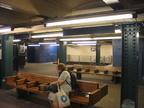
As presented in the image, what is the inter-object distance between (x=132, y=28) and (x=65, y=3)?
6.10 ft

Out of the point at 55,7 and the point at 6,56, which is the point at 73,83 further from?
the point at 6,56

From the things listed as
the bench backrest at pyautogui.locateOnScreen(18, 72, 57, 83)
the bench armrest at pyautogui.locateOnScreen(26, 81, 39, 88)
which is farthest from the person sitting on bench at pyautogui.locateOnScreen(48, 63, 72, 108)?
the bench armrest at pyautogui.locateOnScreen(26, 81, 39, 88)

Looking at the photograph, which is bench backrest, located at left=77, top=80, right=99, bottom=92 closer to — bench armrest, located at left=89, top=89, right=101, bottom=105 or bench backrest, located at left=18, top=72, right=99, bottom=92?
bench backrest, located at left=18, top=72, right=99, bottom=92

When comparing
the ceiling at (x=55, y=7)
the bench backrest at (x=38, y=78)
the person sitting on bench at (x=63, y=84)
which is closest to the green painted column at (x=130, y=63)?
the ceiling at (x=55, y=7)

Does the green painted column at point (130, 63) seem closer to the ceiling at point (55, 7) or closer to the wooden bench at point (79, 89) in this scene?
the ceiling at point (55, 7)

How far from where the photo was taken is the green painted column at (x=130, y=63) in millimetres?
3953

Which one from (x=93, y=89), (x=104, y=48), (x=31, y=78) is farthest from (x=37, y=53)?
(x=93, y=89)

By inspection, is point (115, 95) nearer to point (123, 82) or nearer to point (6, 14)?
point (123, 82)

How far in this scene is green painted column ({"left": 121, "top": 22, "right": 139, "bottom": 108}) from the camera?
3953 millimetres

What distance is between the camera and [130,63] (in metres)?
4.02

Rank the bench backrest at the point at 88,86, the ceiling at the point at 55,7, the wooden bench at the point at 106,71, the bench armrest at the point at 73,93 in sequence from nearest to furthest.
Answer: the ceiling at the point at 55,7
the bench armrest at the point at 73,93
the bench backrest at the point at 88,86
the wooden bench at the point at 106,71

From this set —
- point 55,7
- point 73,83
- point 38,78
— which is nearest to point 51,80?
point 38,78

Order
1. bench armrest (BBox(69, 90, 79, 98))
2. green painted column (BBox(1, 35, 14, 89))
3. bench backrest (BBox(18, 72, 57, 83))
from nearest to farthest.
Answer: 1. bench armrest (BBox(69, 90, 79, 98))
2. bench backrest (BBox(18, 72, 57, 83))
3. green painted column (BBox(1, 35, 14, 89))

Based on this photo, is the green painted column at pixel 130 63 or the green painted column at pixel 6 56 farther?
the green painted column at pixel 6 56
